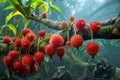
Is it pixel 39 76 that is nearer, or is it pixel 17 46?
pixel 17 46

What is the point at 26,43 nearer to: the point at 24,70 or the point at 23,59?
the point at 23,59

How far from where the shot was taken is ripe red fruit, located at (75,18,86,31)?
4.83 feet

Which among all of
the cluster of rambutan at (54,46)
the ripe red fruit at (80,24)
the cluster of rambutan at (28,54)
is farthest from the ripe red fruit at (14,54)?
the ripe red fruit at (80,24)

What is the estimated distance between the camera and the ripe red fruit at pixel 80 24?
147 cm

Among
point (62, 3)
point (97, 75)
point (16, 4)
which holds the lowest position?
point (97, 75)

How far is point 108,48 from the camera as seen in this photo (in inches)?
599

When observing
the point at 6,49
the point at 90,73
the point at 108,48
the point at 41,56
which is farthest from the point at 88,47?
the point at 108,48

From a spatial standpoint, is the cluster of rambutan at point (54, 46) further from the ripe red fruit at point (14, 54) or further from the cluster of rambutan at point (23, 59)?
the ripe red fruit at point (14, 54)

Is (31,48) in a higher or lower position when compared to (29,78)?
higher

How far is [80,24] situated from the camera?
149 centimetres

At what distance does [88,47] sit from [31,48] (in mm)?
512

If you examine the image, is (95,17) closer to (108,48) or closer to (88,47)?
(108,48)

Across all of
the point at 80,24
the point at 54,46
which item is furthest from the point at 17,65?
the point at 80,24

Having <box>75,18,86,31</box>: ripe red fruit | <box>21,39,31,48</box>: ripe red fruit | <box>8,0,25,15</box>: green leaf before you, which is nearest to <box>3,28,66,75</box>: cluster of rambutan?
<box>21,39,31,48</box>: ripe red fruit
